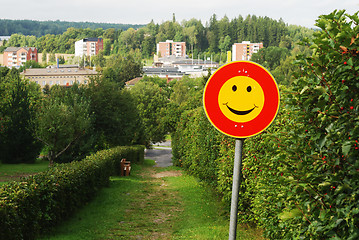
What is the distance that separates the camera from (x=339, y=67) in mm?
3607

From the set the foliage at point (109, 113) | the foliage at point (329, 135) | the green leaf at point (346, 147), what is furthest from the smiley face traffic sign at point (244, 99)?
the foliage at point (109, 113)

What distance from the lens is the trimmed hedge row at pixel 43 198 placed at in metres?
8.29

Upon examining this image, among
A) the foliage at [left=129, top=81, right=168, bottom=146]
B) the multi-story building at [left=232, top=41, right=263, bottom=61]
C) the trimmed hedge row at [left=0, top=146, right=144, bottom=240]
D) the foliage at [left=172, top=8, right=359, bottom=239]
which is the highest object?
the multi-story building at [left=232, top=41, right=263, bottom=61]

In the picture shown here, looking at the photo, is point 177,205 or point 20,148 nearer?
point 177,205

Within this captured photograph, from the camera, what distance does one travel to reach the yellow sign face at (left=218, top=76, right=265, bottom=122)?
341cm

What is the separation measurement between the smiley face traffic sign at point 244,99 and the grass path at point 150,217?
23.2 feet

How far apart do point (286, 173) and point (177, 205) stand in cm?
1103

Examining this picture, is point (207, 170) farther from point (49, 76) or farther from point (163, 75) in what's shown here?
point (163, 75)

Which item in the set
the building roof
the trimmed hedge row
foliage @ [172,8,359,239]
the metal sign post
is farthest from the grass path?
the building roof

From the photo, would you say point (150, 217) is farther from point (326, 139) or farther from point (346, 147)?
point (346, 147)

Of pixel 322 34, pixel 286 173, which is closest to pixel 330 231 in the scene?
pixel 286 173

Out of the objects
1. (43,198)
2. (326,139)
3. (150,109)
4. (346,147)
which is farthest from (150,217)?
(150,109)

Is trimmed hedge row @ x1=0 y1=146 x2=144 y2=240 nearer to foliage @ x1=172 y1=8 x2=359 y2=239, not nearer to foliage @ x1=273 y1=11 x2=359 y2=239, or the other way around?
foliage @ x1=172 y1=8 x2=359 y2=239

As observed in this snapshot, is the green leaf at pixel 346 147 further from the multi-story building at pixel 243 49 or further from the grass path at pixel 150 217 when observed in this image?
the multi-story building at pixel 243 49
